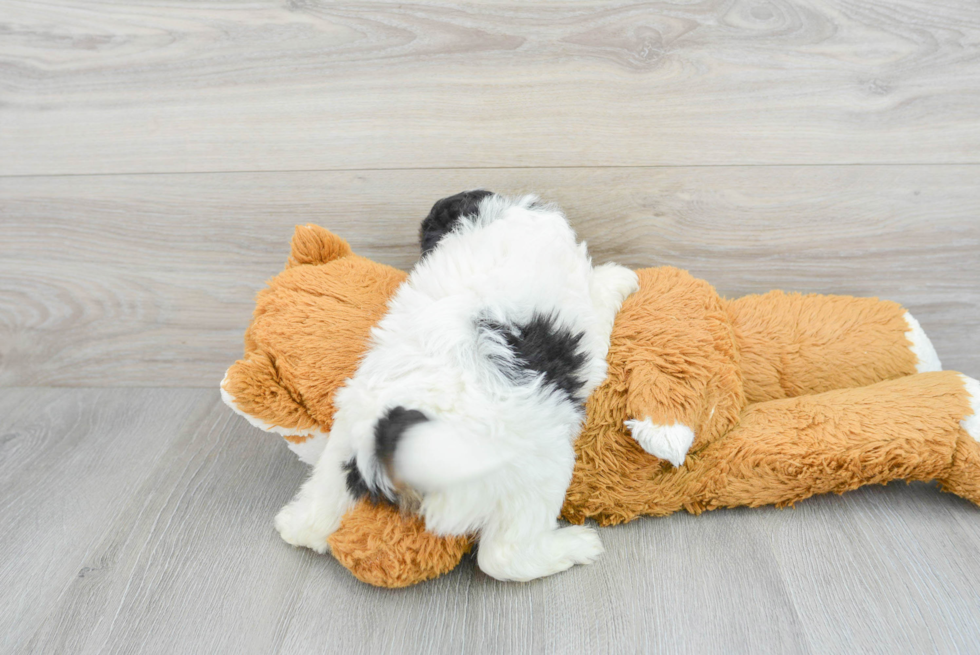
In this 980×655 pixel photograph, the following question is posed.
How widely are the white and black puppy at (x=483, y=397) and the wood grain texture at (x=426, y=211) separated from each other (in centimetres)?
20

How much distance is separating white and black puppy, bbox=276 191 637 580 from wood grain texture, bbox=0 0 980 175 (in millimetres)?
204

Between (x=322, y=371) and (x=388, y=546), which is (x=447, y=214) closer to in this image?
(x=322, y=371)

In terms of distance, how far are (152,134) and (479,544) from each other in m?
0.70

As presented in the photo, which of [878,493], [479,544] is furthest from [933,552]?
[479,544]

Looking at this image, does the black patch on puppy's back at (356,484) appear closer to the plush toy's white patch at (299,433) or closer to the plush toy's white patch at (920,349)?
the plush toy's white patch at (299,433)

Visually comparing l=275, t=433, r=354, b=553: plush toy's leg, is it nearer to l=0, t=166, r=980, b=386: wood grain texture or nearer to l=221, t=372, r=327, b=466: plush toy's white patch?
l=221, t=372, r=327, b=466: plush toy's white patch

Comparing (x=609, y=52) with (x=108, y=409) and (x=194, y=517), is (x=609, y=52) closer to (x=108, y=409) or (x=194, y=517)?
(x=194, y=517)

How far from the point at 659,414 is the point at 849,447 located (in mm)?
231

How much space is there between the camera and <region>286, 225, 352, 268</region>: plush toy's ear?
765 millimetres

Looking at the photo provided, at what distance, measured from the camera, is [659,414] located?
65cm

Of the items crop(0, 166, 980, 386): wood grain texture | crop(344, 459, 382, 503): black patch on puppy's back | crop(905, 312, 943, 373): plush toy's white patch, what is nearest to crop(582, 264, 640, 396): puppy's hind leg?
crop(0, 166, 980, 386): wood grain texture

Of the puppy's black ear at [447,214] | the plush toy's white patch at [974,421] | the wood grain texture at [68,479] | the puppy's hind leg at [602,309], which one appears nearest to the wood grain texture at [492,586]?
the wood grain texture at [68,479]

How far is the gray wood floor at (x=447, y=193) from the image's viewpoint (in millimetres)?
659

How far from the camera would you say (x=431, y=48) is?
0.79 meters
